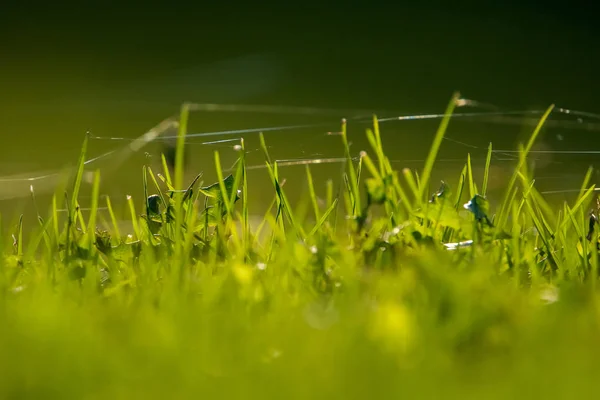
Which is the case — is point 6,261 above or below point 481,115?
below

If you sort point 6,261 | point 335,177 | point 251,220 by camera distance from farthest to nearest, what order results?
point 335,177
point 251,220
point 6,261

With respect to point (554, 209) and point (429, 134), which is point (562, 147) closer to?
point (554, 209)

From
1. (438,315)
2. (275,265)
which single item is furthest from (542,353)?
(275,265)

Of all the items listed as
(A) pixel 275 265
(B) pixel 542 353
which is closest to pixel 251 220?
(A) pixel 275 265

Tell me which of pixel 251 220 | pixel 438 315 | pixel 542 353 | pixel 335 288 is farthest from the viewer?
pixel 251 220

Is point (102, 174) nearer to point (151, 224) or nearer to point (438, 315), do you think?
point (151, 224)

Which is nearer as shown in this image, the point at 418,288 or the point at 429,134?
Result: the point at 418,288
